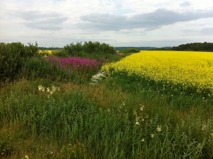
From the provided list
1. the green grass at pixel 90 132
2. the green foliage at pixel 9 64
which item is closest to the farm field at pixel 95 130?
the green grass at pixel 90 132

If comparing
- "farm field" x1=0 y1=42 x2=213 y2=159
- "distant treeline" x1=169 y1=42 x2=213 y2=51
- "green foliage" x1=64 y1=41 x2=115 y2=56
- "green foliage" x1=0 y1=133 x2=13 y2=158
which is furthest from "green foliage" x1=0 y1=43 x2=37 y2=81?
"distant treeline" x1=169 y1=42 x2=213 y2=51

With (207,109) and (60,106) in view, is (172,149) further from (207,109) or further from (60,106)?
(207,109)

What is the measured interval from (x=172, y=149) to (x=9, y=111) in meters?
3.72

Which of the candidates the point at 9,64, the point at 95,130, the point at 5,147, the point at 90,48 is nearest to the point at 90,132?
the point at 95,130

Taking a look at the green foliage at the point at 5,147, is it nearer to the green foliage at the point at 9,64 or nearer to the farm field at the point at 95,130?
the farm field at the point at 95,130

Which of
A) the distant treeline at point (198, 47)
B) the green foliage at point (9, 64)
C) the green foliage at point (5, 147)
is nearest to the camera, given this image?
the green foliage at point (5, 147)

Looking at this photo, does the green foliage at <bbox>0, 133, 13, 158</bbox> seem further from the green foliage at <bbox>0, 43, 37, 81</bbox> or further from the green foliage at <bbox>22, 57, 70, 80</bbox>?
the green foliage at <bbox>22, 57, 70, 80</bbox>

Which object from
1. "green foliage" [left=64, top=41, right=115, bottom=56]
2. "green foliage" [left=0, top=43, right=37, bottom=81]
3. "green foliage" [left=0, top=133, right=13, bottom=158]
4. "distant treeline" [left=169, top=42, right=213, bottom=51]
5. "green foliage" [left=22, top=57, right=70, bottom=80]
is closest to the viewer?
"green foliage" [left=0, top=133, right=13, bottom=158]

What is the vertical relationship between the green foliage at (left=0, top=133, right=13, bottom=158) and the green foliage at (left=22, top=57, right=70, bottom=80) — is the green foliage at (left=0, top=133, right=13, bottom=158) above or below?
below

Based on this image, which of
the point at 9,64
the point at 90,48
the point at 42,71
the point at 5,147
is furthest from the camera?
the point at 90,48

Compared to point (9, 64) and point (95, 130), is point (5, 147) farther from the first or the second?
point (9, 64)

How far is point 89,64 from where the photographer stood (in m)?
19.4

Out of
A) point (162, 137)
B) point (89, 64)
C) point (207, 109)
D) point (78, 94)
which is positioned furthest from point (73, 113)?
point (89, 64)

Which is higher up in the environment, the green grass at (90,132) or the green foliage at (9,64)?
the green foliage at (9,64)
